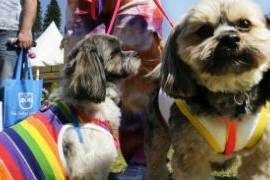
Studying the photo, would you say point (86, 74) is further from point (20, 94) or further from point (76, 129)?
point (20, 94)

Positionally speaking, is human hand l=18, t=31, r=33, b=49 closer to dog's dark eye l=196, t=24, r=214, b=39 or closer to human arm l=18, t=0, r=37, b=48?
human arm l=18, t=0, r=37, b=48

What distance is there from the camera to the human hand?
5.04 m

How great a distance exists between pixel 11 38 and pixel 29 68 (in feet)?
1.05

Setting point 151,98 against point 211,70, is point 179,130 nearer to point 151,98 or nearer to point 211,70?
point 211,70

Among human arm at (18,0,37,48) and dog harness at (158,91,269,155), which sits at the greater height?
human arm at (18,0,37,48)

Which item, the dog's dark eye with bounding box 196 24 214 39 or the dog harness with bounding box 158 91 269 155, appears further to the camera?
the dog harness with bounding box 158 91 269 155

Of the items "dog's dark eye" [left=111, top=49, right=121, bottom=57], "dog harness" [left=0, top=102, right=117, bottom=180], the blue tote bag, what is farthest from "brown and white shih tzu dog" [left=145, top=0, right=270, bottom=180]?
the blue tote bag

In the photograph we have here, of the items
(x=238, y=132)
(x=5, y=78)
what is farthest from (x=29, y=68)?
(x=238, y=132)

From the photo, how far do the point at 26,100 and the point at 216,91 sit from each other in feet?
6.64

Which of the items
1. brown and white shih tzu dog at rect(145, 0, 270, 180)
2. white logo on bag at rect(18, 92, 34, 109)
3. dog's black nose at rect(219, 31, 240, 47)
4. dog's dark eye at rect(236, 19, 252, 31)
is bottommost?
white logo on bag at rect(18, 92, 34, 109)

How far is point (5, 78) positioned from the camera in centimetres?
525

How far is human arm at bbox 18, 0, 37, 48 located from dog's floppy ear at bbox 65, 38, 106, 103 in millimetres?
971

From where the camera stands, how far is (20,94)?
198 inches

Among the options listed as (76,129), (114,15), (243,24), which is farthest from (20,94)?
(243,24)
